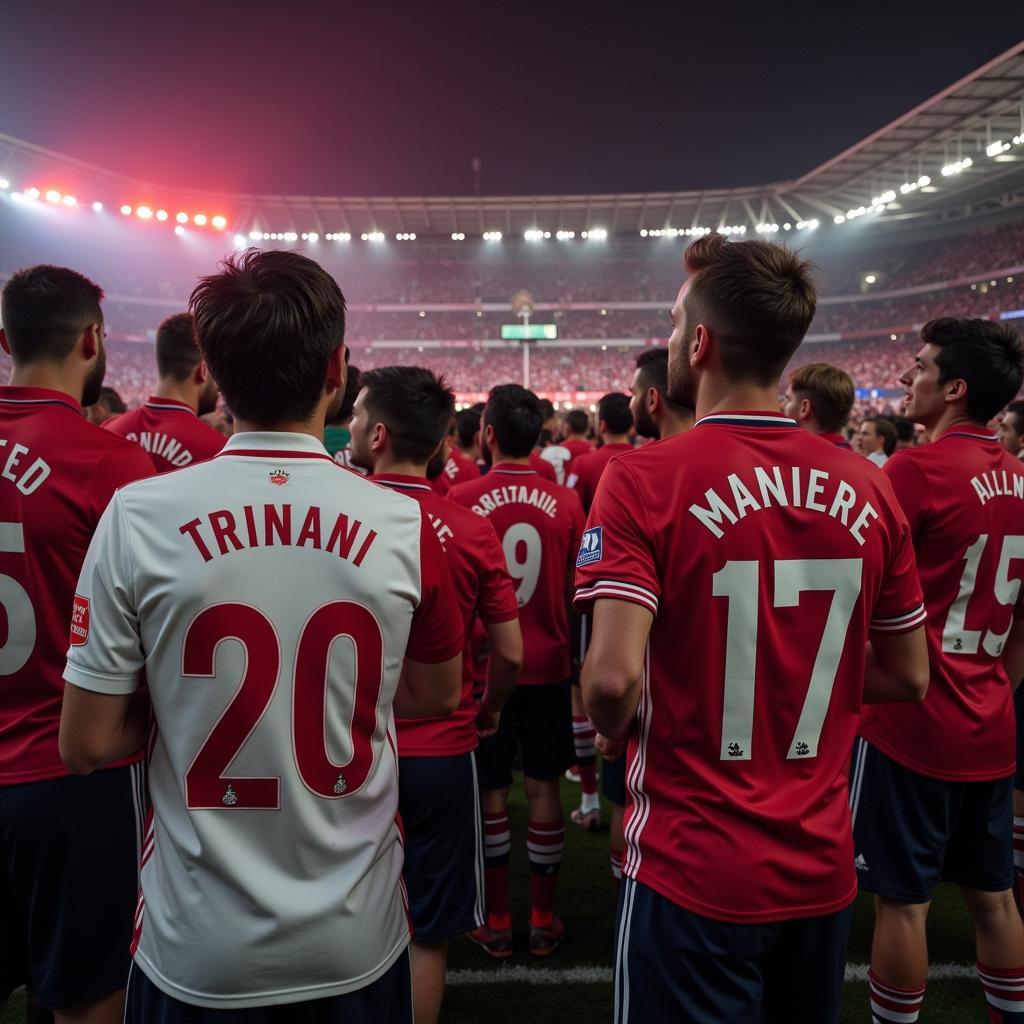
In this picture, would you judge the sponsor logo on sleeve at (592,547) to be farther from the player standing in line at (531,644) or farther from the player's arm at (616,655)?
the player standing in line at (531,644)

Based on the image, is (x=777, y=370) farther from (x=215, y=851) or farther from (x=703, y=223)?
(x=703, y=223)

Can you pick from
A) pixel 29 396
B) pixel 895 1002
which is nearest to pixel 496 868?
pixel 895 1002

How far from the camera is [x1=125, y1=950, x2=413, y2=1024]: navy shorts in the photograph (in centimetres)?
129

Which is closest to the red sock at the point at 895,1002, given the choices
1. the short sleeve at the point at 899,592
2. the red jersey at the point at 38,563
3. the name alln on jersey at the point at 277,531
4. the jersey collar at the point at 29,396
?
the short sleeve at the point at 899,592

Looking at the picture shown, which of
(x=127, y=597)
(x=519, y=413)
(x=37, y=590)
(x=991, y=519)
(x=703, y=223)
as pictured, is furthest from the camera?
(x=703, y=223)

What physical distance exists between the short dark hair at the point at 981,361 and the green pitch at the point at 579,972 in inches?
87.8

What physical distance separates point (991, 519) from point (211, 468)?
2.26m

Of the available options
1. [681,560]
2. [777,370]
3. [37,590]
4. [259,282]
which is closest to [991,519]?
[777,370]

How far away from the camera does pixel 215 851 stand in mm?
1272

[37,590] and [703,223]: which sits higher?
[703,223]

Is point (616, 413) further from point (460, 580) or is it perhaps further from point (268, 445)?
point (268, 445)

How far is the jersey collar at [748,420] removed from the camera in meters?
1.60

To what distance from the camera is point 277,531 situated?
129cm

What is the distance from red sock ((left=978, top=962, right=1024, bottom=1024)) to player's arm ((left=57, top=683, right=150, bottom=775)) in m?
2.68
